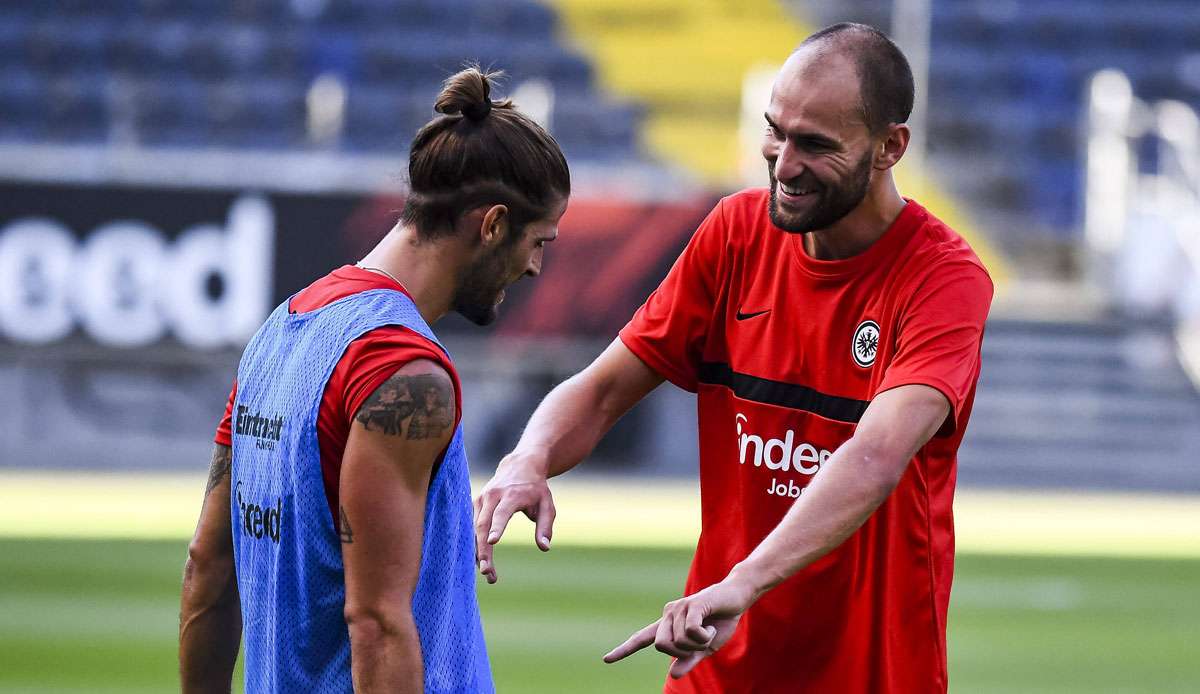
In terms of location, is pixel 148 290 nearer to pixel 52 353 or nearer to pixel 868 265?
pixel 52 353

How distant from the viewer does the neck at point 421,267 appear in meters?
2.84

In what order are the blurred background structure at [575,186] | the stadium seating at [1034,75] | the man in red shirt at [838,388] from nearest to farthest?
the man in red shirt at [838,388] < the blurred background structure at [575,186] < the stadium seating at [1034,75]

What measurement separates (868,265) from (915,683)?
82 cm

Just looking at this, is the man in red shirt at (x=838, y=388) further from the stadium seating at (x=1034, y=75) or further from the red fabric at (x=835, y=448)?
the stadium seating at (x=1034, y=75)

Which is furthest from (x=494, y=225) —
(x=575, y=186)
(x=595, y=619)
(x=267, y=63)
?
(x=267, y=63)

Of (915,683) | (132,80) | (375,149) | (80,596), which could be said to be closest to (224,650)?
(915,683)

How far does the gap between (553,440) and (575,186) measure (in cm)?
1069

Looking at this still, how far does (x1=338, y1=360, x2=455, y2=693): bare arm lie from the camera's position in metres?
2.60

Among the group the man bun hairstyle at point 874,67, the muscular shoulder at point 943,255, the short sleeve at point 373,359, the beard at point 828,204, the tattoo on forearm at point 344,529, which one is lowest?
the tattoo on forearm at point 344,529

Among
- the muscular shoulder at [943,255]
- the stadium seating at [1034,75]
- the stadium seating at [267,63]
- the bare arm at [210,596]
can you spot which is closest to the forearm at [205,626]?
the bare arm at [210,596]

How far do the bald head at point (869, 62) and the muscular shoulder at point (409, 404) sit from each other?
1090 millimetres

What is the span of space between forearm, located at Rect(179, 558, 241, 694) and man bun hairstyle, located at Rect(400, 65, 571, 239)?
29.9 inches

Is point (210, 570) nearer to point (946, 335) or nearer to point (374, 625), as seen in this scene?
point (374, 625)

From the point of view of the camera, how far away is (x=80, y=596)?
882 cm
